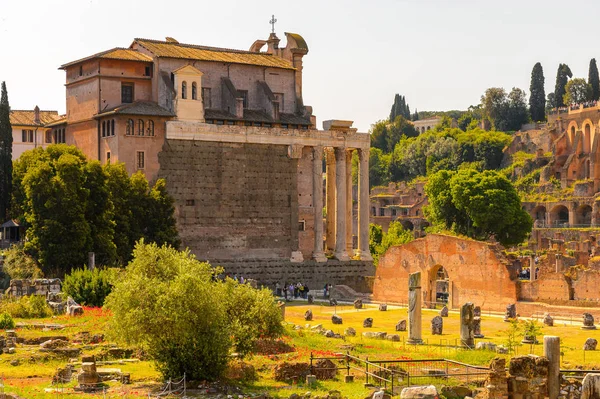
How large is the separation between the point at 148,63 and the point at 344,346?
2799 cm

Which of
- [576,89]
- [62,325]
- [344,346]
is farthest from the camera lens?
[576,89]

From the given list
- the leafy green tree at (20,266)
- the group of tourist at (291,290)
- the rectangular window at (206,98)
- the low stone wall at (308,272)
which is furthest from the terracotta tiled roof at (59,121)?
the group of tourist at (291,290)

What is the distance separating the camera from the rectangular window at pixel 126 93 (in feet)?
196

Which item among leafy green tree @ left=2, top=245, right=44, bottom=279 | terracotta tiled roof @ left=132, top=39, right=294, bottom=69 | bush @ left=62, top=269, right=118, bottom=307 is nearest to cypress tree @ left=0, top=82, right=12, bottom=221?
leafy green tree @ left=2, top=245, right=44, bottom=279

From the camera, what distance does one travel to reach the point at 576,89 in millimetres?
126938

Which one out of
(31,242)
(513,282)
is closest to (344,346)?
(513,282)

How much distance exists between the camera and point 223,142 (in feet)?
197

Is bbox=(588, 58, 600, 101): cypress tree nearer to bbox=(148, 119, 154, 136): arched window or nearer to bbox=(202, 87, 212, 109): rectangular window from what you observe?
bbox=(202, 87, 212, 109): rectangular window

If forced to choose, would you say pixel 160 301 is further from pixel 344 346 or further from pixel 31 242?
pixel 31 242

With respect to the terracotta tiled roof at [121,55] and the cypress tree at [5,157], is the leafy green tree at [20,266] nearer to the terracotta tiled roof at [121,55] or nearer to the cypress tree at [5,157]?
the cypress tree at [5,157]

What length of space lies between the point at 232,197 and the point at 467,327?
24300 millimetres

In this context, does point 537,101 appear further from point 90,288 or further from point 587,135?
point 90,288

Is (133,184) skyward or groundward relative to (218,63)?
groundward

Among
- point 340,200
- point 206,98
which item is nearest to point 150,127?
point 206,98
